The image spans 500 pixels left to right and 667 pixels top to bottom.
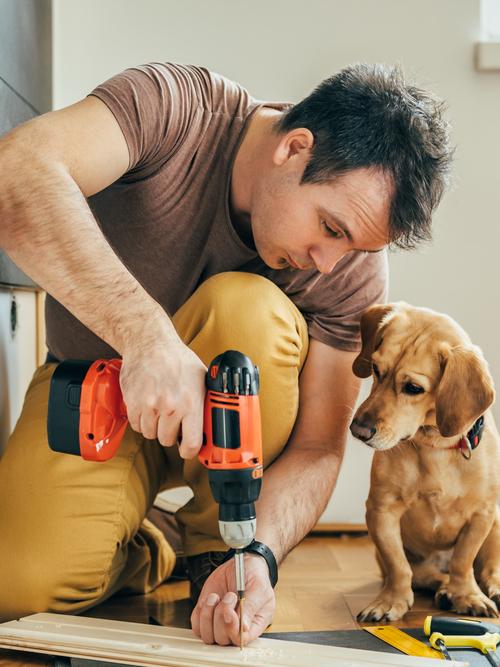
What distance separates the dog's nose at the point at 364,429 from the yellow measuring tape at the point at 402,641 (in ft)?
1.18

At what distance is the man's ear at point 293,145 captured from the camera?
1484 mm

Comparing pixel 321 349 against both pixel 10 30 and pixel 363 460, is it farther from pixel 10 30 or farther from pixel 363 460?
pixel 10 30

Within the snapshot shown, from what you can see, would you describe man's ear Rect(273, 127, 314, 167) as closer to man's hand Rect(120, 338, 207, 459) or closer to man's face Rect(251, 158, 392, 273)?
man's face Rect(251, 158, 392, 273)

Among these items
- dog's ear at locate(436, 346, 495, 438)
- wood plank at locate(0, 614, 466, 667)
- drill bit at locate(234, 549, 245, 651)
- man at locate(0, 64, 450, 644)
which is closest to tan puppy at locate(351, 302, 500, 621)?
dog's ear at locate(436, 346, 495, 438)

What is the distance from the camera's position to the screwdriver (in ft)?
4.62

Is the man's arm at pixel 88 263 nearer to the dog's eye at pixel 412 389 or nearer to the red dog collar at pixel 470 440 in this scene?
the dog's eye at pixel 412 389

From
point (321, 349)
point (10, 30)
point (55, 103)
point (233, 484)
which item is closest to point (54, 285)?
point (233, 484)

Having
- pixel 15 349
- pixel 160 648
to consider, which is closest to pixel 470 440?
pixel 160 648

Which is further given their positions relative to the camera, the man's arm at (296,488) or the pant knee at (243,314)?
the pant knee at (243,314)

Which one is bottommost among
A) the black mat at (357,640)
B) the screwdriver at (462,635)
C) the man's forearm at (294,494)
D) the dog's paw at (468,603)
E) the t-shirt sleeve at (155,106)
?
the dog's paw at (468,603)

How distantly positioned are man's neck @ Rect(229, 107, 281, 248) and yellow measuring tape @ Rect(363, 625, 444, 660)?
79 centimetres

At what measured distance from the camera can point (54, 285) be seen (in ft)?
4.16

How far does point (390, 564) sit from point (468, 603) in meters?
0.17

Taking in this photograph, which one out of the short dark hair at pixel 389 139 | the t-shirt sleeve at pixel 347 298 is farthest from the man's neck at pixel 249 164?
the t-shirt sleeve at pixel 347 298
